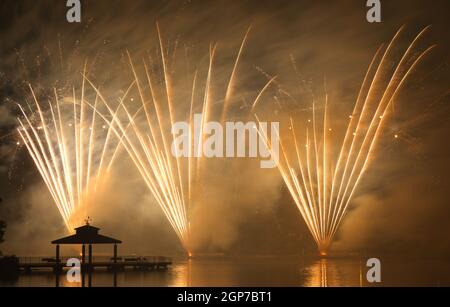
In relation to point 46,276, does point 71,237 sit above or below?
above

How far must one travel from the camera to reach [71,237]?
54.4m

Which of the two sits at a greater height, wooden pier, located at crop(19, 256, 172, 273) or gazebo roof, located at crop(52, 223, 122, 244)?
gazebo roof, located at crop(52, 223, 122, 244)

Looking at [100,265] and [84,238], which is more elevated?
[84,238]

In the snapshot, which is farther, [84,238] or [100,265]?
[100,265]

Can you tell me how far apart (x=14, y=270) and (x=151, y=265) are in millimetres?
14604

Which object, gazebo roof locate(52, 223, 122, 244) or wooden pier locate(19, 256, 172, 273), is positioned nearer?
gazebo roof locate(52, 223, 122, 244)

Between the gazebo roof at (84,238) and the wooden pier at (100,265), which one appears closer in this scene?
the gazebo roof at (84,238)

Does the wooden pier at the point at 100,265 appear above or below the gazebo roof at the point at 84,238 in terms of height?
below
